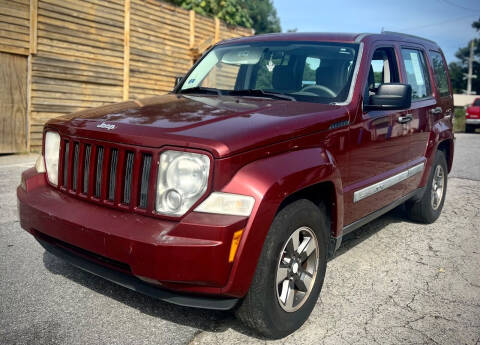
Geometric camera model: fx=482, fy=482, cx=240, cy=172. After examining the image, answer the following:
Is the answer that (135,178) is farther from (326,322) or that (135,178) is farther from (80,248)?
(326,322)

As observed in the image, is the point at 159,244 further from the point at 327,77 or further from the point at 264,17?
the point at 264,17

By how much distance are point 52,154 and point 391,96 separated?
239 cm

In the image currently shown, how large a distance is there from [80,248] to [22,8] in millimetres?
7987

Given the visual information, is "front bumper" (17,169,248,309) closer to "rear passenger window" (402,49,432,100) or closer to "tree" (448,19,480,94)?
"rear passenger window" (402,49,432,100)

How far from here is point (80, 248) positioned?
2.71 meters

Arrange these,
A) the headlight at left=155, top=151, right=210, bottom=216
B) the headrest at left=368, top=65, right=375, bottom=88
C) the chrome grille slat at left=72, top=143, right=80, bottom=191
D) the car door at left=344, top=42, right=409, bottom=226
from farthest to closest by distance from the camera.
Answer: the headrest at left=368, top=65, right=375, bottom=88, the car door at left=344, top=42, right=409, bottom=226, the chrome grille slat at left=72, top=143, right=80, bottom=191, the headlight at left=155, top=151, right=210, bottom=216

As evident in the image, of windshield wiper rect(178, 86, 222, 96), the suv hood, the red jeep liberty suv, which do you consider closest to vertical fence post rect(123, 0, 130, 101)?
windshield wiper rect(178, 86, 222, 96)

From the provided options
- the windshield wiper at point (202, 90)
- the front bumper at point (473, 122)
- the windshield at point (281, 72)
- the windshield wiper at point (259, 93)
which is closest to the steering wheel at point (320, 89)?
the windshield at point (281, 72)

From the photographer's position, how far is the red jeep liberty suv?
7.75 ft

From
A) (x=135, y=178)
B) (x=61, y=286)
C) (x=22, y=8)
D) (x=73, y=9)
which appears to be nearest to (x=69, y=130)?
(x=135, y=178)

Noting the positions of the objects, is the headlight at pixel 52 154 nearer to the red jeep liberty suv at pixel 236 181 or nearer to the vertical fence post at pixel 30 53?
the red jeep liberty suv at pixel 236 181

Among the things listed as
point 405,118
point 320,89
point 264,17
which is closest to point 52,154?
point 320,89

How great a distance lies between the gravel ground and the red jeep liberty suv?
339mm

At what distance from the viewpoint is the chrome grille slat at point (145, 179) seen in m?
2.50
